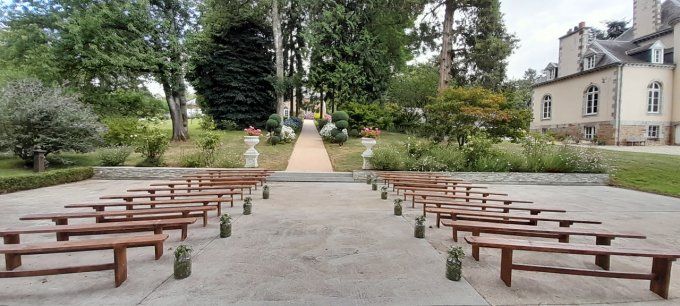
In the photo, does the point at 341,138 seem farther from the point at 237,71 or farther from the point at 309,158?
the point at 237,71

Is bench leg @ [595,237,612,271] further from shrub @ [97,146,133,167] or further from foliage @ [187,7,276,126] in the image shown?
foliage @ [187,7,276,126]

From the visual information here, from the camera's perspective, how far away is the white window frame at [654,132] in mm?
21500

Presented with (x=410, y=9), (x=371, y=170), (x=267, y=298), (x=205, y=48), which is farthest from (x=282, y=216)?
(x=205, y=48)

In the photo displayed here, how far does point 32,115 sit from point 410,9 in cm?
1786

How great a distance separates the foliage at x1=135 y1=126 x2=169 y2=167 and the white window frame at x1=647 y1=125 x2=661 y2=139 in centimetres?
2996

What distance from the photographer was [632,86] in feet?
68.7

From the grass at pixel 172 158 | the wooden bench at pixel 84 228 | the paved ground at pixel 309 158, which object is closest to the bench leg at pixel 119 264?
the wooden bench at pixel 84 228

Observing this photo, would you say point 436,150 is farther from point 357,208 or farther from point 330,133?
point 330,133

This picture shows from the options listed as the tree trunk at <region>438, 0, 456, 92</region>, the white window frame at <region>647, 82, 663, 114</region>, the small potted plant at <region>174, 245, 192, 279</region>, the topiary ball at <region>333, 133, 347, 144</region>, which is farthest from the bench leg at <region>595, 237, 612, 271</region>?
the white window frame at <region>647, 82, 663, 114</region>

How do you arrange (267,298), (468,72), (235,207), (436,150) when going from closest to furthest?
1. (267,298)
2. (235,207)
3. (436,150)
4. (468,72)

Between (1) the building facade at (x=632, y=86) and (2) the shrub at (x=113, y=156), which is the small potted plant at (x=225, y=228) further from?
(1) the building facade at (x=632, y=86)

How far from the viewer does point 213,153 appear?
11672 mm

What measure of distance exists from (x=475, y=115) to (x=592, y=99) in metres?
18.6

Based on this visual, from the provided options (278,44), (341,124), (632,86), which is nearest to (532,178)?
(341,124)
